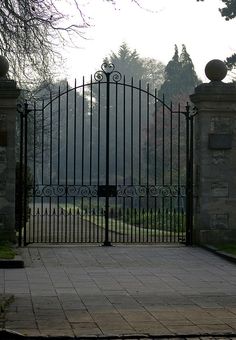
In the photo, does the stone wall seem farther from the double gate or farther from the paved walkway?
the paved walkway

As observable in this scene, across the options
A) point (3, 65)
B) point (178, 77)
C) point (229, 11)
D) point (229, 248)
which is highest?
point (229, 11)

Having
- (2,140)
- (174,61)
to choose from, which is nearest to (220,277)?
(2,140)

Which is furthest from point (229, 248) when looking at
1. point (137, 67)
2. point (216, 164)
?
→ point (137, 67)

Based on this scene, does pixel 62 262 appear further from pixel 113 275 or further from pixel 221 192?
pixel 221 192

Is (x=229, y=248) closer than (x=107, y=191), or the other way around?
(x=229, y=248)

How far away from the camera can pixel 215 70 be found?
14.8 metres

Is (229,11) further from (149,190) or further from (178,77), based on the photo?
(149,190)

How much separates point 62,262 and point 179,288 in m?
3.11

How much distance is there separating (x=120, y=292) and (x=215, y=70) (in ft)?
23.6

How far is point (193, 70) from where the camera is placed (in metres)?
54.3

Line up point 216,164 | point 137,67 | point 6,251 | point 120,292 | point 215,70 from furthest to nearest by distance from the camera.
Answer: point 137,67
point 215,70
point 216,164
point 6,251
point 120,292

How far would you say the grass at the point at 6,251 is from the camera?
11700 mm

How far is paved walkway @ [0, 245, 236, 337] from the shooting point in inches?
275

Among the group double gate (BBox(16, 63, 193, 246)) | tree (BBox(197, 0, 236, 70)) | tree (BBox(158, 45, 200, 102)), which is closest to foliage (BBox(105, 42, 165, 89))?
tree (BBox(158, 45, 200, 102))
